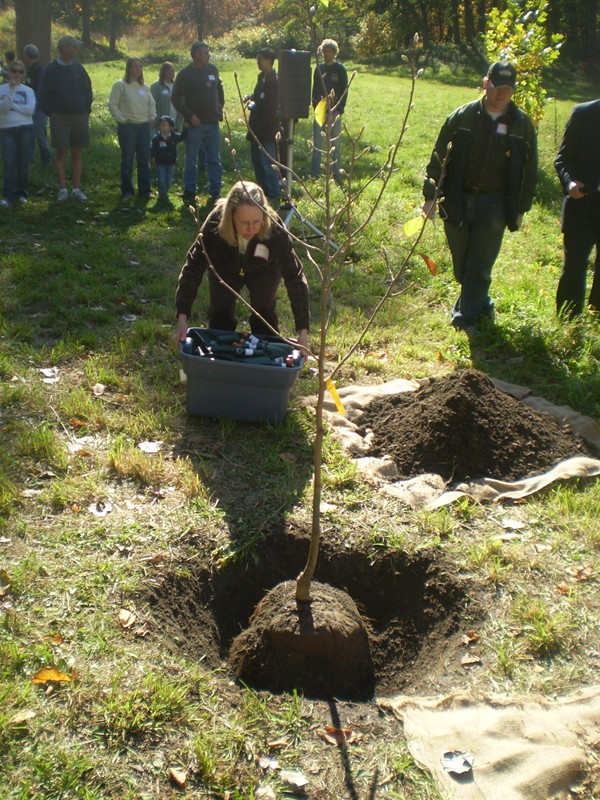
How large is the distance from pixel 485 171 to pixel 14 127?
630 cm

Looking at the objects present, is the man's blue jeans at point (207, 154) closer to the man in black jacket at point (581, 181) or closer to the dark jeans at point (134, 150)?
the dark jeans at point (134, 150)

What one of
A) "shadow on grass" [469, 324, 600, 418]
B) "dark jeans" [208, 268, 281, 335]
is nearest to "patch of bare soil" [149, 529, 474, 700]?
"dark jeans" [208, 268, 281, 335]

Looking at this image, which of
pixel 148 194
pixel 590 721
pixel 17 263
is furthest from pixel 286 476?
pixel 148 194

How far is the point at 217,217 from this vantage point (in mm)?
5191

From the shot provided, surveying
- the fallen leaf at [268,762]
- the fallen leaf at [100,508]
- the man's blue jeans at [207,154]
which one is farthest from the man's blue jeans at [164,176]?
the fallen leaf at [268,762]

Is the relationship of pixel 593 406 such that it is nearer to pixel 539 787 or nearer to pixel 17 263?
pixel 539 787

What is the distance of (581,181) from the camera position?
626cm

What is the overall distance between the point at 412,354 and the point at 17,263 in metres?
4.06

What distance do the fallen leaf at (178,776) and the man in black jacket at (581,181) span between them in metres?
5.20

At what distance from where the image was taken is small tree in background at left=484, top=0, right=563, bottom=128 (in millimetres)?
11773

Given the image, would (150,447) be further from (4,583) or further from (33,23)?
(33,23)

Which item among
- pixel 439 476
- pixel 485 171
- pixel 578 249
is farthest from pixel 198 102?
pixel 439 476

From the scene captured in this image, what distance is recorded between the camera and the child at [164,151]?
1095 centimetres

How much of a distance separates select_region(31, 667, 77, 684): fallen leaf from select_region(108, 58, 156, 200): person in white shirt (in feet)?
28.9
